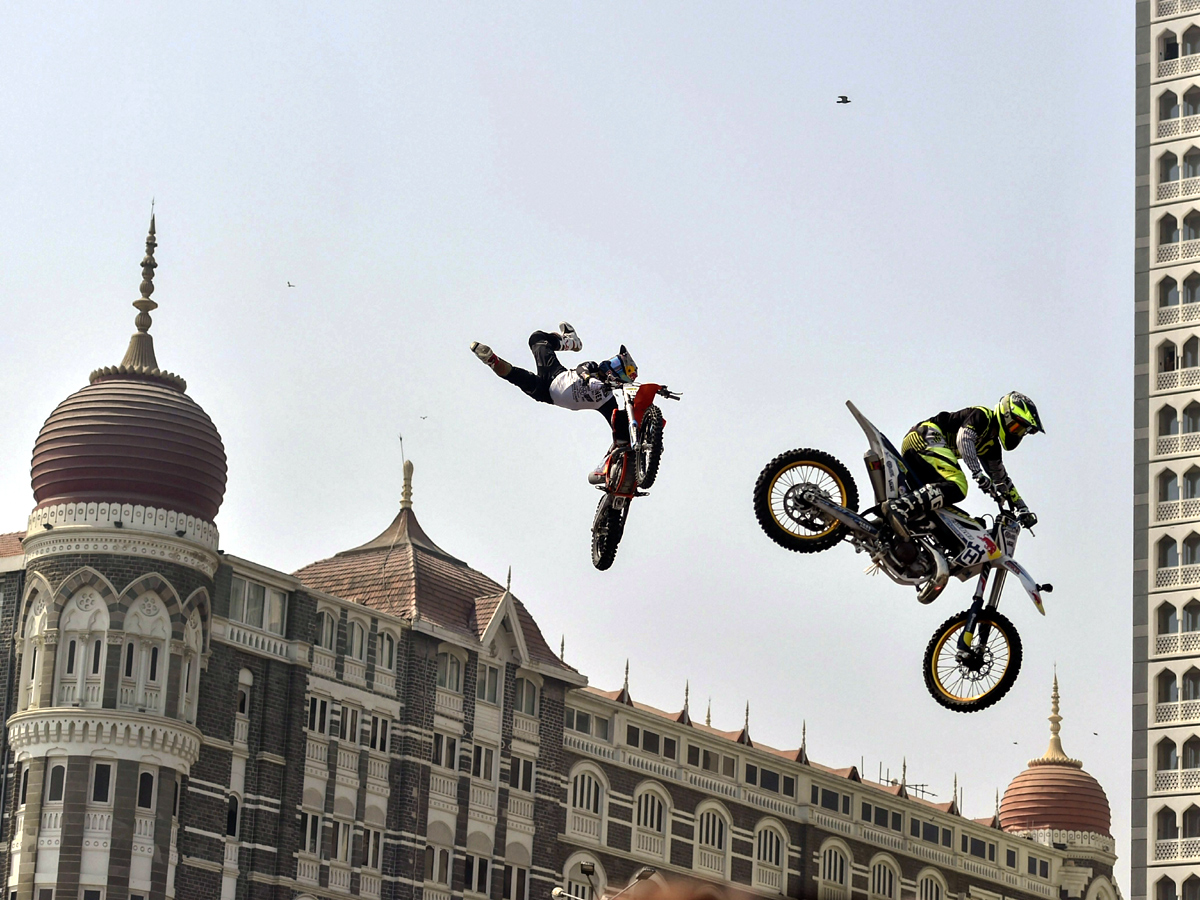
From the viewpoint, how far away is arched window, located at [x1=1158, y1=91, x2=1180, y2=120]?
11275 cm

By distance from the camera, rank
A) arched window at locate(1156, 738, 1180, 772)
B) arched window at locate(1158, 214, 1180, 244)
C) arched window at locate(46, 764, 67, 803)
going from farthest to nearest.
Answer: arched window at locate(1158, 214, 1180, 244), arched window at locate(1156, 738, 1180, 772), arched window at locate(46, 764, 67, 803)

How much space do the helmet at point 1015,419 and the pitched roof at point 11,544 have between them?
65847mm

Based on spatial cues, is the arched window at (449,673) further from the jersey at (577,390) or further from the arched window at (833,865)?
the jersey at (577,390)

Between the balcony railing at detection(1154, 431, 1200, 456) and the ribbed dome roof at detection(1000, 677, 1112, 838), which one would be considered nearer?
the balcony railing at detection(1154, 431, 1200, 456)

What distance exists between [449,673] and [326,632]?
7.34 meters

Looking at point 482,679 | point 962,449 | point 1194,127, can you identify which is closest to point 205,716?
point 482,679

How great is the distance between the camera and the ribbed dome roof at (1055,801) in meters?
143

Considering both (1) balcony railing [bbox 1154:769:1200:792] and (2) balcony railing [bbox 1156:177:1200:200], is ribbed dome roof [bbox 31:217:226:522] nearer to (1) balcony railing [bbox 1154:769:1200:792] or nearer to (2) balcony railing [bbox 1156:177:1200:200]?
(1) balcony railing [bbox 1154:769:1200:792]

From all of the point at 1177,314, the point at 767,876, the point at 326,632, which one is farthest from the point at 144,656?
the point at 1177,314

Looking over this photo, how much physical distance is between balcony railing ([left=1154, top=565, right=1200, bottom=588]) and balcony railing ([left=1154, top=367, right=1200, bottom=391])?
8346 mm

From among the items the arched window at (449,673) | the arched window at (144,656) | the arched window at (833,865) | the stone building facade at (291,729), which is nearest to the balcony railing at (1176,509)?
the stone building facade at (291,729)

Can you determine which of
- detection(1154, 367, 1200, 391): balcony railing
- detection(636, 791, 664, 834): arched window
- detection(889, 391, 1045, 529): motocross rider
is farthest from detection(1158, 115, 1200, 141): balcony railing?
detection(889, 391, 1045, 529): motocross rider

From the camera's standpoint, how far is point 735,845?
119 m

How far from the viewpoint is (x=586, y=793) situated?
112 metres
